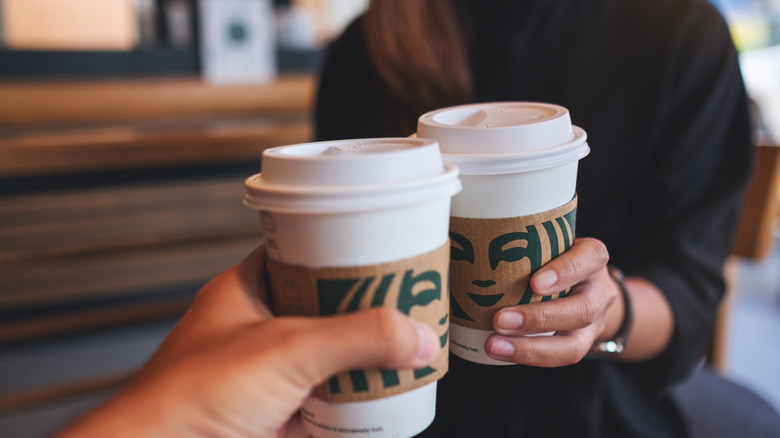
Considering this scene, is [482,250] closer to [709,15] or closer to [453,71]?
[453,71]

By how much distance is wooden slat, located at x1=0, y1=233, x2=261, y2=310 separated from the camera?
239cm

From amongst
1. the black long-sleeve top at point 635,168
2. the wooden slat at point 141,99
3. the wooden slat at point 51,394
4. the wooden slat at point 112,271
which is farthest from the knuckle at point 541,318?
the wooden slat at point 141,99

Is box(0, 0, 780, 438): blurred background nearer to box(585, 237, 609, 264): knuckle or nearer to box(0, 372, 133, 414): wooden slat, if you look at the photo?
box(0, 372, 133, 414): wooden slat

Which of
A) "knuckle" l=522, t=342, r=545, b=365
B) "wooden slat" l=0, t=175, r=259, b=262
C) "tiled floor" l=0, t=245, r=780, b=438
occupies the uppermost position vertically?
"knuckle" l=522, t=342, r=545, b=365

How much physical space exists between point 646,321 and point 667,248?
14 centimetres

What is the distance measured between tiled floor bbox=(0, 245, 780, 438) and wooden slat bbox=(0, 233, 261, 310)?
0.21 m

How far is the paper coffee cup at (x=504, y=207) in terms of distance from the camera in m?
0.55

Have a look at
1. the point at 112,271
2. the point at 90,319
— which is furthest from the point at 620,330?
the point at 90,319

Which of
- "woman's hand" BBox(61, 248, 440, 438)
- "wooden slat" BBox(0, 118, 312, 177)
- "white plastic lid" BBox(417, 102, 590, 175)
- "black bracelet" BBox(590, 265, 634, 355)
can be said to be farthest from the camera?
"wooden slat" BBox(0, 118, 312, 177)

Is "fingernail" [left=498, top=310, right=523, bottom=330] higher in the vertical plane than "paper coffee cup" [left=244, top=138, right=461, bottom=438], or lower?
lower

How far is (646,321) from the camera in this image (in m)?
0.94

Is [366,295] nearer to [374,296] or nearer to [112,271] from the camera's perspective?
[374,296]

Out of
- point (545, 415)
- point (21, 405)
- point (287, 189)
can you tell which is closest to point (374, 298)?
point (287, 189)

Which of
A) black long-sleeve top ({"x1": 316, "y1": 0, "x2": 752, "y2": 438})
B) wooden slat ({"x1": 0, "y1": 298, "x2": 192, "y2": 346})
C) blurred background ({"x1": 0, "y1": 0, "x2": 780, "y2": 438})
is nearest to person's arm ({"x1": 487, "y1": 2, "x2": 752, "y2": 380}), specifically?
black long-sleeve top ({"x1": 316, "y1": 0, "x2": 752, "y2": 438})
